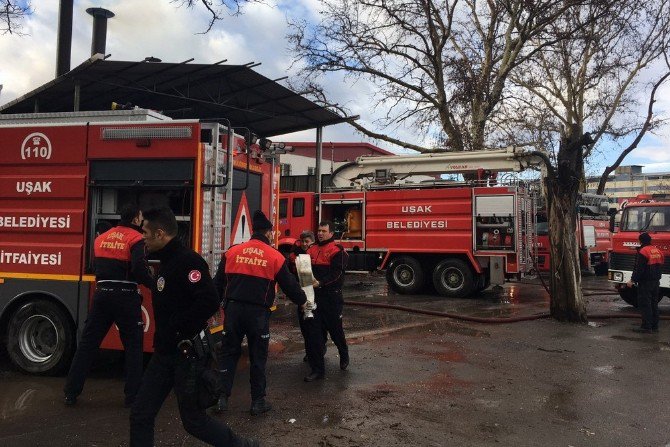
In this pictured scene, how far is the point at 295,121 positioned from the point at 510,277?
22.4 ft

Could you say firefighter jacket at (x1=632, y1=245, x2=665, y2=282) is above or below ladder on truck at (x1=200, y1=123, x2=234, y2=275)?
below

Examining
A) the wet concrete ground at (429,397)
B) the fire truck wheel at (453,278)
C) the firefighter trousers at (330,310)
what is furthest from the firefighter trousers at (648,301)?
the firefighter trousers at (330,310)

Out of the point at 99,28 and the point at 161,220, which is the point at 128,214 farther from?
the point at 99,28

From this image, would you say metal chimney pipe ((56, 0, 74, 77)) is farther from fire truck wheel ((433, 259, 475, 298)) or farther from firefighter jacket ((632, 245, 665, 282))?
firefighter jacket ((632, 245, 665, 282))

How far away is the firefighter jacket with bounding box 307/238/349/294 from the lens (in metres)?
6.17

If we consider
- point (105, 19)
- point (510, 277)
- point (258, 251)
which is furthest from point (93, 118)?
point (105, 19)

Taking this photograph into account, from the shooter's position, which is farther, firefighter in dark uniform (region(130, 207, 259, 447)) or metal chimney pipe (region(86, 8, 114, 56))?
metal chimney pipe (region(86, 8, 114, 56))

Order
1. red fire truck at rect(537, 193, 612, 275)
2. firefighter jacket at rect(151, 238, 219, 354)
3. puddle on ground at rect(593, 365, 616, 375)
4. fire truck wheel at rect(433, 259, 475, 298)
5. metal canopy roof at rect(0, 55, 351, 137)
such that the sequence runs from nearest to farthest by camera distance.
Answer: firefighter jacket at rect(151, 238, 219, 354) → puddle on ground at rect(593, 365, 616, 375) → metal canopy roof at rect(0, 55, 351, 137) → fire truck wheel at rect(433, 259, 475, 298) → red fire truck at rect(537, 193, 612, 275)

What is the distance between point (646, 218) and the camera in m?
11.9

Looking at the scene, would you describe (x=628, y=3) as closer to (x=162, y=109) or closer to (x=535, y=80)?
(x=535, y=80)

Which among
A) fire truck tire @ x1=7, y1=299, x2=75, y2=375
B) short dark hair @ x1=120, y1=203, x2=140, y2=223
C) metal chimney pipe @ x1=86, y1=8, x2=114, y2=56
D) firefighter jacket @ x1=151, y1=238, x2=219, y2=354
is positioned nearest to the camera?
firefighter jacket @ x1=151, y1=238, x2=219, y2=354

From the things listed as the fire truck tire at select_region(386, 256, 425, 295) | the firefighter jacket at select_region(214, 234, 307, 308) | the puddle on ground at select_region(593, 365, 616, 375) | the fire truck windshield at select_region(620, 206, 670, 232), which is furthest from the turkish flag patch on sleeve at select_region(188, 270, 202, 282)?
the fire truck windshield at select_region(620, 206, 670, 232)

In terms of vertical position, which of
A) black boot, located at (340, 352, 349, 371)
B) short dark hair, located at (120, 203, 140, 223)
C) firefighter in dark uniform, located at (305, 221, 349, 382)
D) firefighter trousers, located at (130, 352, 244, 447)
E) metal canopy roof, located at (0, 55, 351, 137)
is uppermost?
metal canopy roof, located at (0, 55, 351, 137)

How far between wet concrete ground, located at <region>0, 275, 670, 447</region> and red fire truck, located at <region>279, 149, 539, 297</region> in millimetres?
4163
